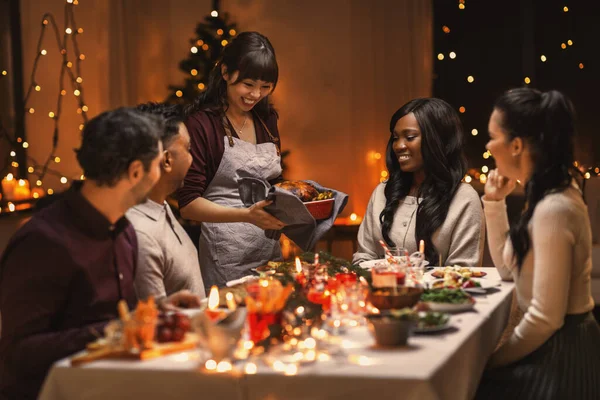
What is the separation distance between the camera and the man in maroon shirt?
2215mm

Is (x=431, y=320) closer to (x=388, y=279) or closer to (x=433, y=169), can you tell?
(x=388, y=279)

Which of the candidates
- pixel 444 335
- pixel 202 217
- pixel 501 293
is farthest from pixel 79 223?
pixel 501 293

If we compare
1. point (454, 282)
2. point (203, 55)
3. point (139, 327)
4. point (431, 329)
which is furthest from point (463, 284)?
point (203, 55)

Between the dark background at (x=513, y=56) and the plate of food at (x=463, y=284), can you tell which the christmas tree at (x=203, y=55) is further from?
the plate of food at (x=463, y=284)

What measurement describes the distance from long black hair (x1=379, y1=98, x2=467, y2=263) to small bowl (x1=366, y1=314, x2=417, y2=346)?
167cm

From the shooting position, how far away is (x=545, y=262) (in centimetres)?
255

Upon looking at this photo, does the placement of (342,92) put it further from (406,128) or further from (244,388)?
(244,388)

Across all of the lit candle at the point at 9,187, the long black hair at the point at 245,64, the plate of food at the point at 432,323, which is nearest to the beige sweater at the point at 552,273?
the plate of food at the point at 432,323

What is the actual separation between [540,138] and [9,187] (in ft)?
13.3

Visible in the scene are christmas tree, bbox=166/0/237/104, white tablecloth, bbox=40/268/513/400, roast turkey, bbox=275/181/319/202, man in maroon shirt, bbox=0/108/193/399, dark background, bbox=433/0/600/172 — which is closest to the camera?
white tablecloth, bbox=40/268/513/400

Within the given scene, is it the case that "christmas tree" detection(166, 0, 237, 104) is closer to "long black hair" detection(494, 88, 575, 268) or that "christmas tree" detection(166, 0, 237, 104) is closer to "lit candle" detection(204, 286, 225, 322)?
"long black hair" detection(494, 88, 575, 268)

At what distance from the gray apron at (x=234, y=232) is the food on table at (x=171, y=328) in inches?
60.1

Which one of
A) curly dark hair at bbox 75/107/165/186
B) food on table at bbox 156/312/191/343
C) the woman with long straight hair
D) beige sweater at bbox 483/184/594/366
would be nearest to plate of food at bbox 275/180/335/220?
the woman with long straight hair

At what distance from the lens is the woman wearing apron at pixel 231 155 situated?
3.63 meters
